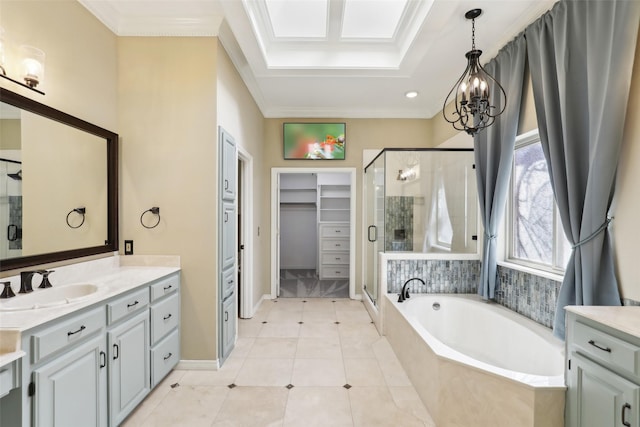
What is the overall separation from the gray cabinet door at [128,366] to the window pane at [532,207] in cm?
314

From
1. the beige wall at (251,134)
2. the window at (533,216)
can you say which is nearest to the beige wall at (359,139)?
the beige wall at (251,134)

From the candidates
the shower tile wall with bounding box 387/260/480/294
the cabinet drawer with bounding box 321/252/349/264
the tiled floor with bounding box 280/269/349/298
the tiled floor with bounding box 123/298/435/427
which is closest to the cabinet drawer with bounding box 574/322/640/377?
the tiled floor with bounding box 123/298/435/427

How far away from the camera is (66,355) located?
4.56 feet

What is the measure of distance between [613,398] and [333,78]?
3291 millimetres

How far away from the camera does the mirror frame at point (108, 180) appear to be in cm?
162

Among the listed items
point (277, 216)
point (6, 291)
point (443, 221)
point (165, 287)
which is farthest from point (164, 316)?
point (443, 221)

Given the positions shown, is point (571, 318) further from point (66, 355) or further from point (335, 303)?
point (335, 303)

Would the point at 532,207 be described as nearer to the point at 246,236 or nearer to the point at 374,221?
the point at 374,221

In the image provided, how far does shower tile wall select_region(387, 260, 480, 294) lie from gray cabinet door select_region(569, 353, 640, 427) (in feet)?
5.61

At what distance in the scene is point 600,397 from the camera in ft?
4.06

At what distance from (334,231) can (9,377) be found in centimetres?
500

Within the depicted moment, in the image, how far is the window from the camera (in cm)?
225

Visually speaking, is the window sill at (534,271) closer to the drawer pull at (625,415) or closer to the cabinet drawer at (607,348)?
the cabinet drawer at (607,348)

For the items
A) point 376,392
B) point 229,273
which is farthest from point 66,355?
point 376,392
